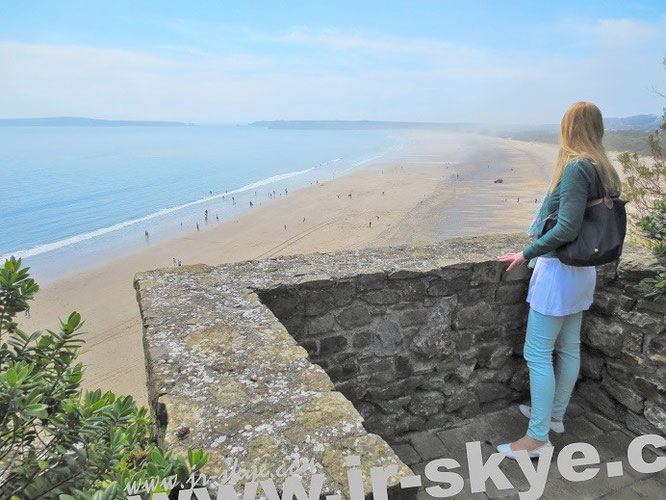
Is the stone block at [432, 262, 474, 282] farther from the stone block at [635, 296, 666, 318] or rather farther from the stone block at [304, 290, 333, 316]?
the stone block at [635, 296, 666, 318]

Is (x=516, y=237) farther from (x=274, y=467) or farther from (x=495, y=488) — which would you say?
(x=274, y=467)

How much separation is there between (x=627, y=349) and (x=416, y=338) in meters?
1.37

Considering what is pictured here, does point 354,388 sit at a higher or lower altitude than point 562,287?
lower

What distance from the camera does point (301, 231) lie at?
80.5 ft

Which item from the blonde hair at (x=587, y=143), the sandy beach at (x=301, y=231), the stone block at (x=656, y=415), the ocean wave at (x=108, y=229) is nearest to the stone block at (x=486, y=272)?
the blonde hair at (x=587, y=143)

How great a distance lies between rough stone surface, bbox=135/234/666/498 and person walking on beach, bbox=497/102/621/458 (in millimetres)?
419

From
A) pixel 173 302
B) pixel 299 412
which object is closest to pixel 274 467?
pixel 299 412

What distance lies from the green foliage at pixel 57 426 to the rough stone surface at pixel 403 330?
40cm

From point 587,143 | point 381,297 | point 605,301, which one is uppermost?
point 587,143

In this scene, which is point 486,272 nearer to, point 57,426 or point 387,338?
point 387,338

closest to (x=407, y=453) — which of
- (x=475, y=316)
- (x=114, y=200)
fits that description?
(x=475, y=316)

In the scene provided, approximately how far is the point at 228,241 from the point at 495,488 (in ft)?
70.3


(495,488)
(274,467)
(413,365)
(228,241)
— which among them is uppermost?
(274,467)

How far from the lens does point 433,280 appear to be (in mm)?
2918
